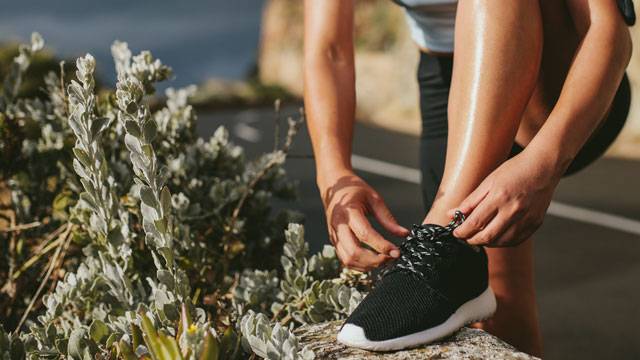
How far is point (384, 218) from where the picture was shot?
1.86 metres

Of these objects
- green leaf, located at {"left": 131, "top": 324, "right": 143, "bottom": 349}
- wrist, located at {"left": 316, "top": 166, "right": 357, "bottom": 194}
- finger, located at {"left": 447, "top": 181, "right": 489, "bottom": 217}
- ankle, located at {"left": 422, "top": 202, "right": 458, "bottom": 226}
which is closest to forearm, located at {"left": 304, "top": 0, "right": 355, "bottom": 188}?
wrist, located at {"left": 316, "top": 166, "right": 357, "bottom": 194}

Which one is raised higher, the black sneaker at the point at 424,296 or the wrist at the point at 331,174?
the wrist at the point at 331,174

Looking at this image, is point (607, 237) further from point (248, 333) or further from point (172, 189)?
point (248, 333)

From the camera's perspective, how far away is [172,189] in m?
2.63

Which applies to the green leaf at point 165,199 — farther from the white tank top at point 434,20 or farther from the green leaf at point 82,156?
the white tank top at point 434,20

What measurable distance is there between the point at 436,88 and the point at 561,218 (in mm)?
3599

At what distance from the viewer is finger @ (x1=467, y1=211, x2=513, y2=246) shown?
163 centimetres

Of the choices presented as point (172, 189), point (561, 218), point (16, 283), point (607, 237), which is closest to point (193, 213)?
point (172, 189)

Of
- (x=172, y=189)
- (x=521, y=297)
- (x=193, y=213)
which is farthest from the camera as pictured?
(x=172, y=189)

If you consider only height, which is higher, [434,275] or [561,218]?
[434,275]

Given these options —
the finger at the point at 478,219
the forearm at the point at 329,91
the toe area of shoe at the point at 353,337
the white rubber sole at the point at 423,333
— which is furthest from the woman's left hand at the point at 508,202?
the forearm at the point at 329,91

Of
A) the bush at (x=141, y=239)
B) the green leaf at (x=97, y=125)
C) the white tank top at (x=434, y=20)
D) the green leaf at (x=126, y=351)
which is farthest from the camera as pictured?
the white tank top at (x=434, y=20)

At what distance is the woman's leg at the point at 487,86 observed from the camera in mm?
1742

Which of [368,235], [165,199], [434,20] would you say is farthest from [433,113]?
[165,199]
